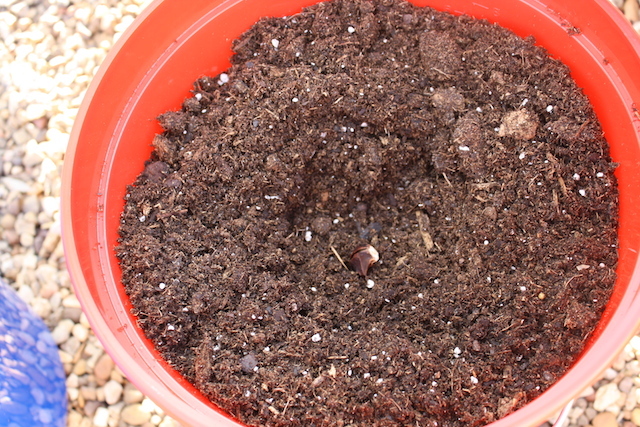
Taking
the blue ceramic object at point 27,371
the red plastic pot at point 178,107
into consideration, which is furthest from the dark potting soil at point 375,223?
the blue ceramic object at point 27,371

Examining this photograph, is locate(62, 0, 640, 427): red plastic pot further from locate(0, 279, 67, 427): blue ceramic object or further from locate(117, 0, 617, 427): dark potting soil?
locate(0, 279, 67, 427): blue ceramic object

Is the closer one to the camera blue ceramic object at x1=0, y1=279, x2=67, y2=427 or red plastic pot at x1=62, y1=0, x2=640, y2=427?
red plastic pot at x1=62, y1=0, x2=640, y2=427

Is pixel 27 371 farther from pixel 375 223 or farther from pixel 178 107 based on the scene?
pixel 375 223

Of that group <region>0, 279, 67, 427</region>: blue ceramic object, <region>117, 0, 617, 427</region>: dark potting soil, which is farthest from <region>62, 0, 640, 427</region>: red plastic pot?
<region>0, 279, 67, 427</region>: blue ceramic object

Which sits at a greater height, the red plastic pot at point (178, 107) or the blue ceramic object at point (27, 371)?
the red plastic pot at point (178, 107)

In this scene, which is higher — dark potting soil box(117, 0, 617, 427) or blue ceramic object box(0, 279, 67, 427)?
dark potting soil box(117, 0, 617, 427)

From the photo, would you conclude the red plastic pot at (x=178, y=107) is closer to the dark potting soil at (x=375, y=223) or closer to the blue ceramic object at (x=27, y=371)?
the dark potting soil at (x=375, y=223)

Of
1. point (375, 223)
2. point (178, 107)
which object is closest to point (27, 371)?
point (178, 107)
